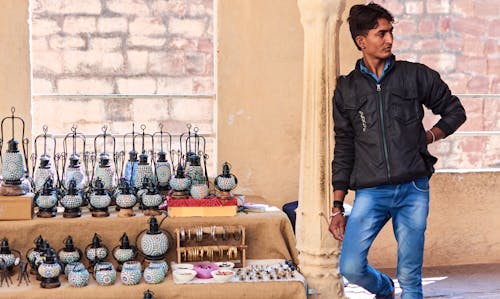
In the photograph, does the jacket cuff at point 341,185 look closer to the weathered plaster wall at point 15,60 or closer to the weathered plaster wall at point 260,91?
the weathered plaster wall at point 260,91

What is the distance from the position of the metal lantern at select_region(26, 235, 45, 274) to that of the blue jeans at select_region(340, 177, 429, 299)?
147 cm

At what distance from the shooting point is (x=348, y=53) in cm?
556

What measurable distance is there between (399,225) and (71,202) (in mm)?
1677

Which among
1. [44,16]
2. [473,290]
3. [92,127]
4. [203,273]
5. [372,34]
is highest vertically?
[44,16]

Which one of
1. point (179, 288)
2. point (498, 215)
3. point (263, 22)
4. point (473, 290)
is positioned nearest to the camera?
point (179, 288)

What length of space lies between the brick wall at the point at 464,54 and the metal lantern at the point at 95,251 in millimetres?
4229

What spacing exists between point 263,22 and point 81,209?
1.96m

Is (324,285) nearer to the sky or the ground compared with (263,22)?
nearer to the ground

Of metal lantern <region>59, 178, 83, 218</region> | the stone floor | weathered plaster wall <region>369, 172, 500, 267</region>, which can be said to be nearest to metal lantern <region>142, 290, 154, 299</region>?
metal lantern <region>59, 178, 83, 218</region>

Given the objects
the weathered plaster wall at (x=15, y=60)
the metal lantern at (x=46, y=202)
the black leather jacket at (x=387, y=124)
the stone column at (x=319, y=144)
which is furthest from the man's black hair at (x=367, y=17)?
the weathered plaster wall at (x=15, y=60)

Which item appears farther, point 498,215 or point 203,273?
point 498,215

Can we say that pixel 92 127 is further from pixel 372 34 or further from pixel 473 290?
pixel 372 34

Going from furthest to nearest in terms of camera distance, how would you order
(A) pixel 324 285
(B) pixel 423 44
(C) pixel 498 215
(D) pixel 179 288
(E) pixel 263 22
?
(B) pixel 423 44, (C) pixel 498 215, (E) pixel 263 22, (A) pixel 324 285, (D) pixel 179 288

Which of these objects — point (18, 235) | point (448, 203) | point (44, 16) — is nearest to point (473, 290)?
point (448, 203)
